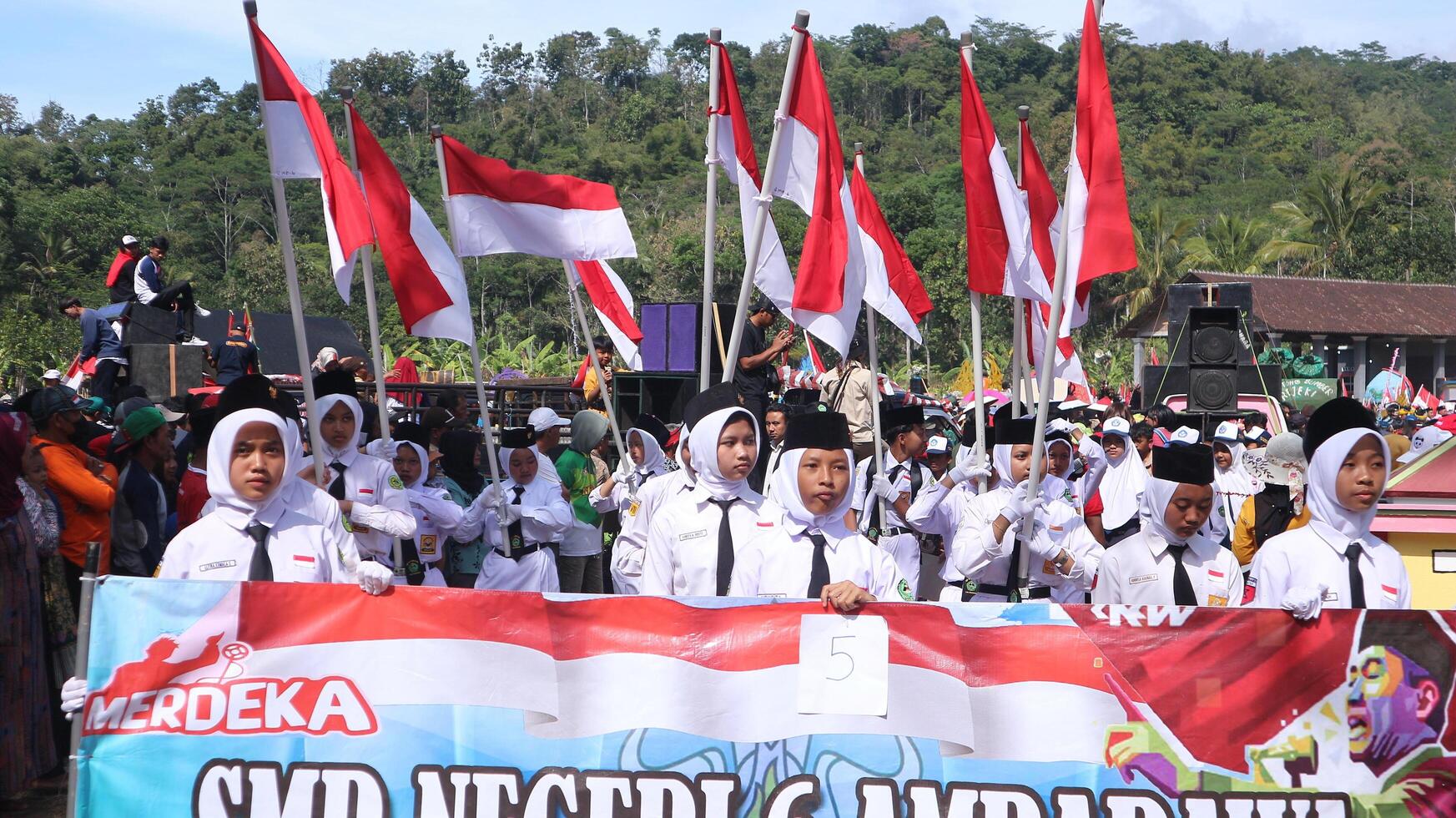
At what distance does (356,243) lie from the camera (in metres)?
7.27

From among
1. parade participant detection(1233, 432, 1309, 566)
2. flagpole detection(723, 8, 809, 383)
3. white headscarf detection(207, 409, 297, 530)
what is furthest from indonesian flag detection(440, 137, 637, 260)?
parade participant detection(1233, 432, 1309, 566)

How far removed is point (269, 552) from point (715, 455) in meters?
1.82

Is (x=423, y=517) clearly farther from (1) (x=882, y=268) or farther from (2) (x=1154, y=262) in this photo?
(2) (x=1154, y=262)

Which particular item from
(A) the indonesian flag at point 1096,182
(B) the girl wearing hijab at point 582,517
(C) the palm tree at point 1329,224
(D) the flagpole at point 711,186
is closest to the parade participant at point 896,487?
(D) the flagpole at point 711,186

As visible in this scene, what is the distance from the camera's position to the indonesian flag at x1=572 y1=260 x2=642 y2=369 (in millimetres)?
9461

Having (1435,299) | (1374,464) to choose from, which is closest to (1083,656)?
(1374,464)

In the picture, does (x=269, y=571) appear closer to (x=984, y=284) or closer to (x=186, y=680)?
(x=186, y=680)

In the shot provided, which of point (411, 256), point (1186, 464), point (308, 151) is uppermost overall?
point (308, 151)

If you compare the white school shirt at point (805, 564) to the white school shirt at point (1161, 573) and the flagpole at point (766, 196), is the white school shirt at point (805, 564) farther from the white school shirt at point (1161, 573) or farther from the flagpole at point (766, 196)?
the flagpole at point (766, 196)

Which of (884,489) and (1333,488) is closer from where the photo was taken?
(1333,488)

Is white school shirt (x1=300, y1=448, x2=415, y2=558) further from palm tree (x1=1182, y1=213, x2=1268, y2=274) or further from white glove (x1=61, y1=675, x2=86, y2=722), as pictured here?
palm tree (x1=1182, y1=213, x2=1268, y2=274)

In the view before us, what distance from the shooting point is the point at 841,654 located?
4465mm

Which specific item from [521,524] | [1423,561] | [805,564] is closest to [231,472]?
[805,564]

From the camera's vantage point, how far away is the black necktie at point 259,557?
15.5ft
